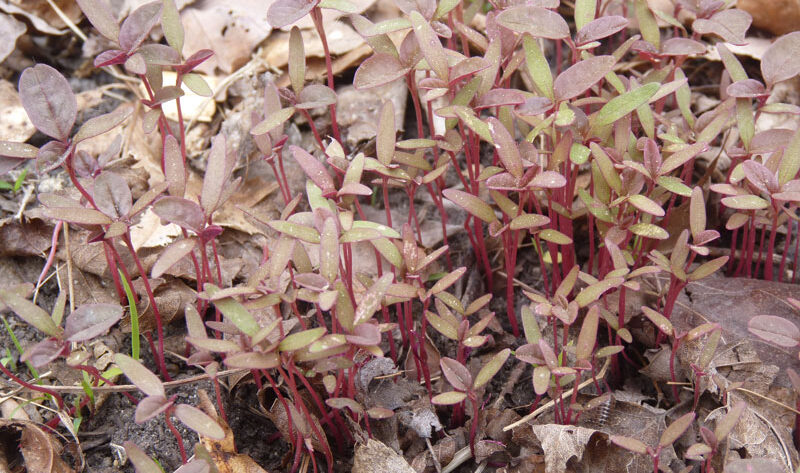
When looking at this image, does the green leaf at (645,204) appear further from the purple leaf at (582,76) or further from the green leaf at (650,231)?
the purple leaf at (582,76)

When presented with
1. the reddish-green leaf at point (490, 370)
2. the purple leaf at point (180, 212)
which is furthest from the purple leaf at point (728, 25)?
the purple leaf at point (180, 212)

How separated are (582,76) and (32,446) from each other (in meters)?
1.64

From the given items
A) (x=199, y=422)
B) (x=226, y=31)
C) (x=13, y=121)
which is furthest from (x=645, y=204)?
(x=13, y=121)

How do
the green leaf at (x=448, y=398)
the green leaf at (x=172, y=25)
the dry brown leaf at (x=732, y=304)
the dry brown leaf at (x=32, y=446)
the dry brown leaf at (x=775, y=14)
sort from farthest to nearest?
1. the dry brown leaf at (x=775, y=14)
2. the dry brown leaf at (x=732, y=304)
3. the green leaf at (x=172, y=25)
4. the dry brown leaf at (x=32, y=446)
5. the green leaf at (x=448, y=398)

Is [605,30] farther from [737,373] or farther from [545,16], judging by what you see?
[737,373]

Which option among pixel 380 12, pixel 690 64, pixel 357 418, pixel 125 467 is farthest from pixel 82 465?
pixel 690 64

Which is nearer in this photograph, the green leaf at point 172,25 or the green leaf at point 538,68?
the green leaf at point 538,68

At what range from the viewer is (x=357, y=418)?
158cm

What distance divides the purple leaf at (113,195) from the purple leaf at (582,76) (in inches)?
41.7

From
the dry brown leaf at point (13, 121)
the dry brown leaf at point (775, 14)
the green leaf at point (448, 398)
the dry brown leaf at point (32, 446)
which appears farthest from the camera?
the dry brown leaf at point (775, 14)

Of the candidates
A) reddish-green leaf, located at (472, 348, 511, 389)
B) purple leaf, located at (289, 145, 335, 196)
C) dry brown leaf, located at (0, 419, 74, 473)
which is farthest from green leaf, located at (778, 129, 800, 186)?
dry brown leaf, located at (0, 419, 74, 473)

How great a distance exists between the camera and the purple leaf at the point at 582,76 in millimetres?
1514

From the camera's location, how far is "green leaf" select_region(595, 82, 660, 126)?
1.52m

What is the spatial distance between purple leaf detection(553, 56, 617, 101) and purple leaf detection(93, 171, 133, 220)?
1.06m
